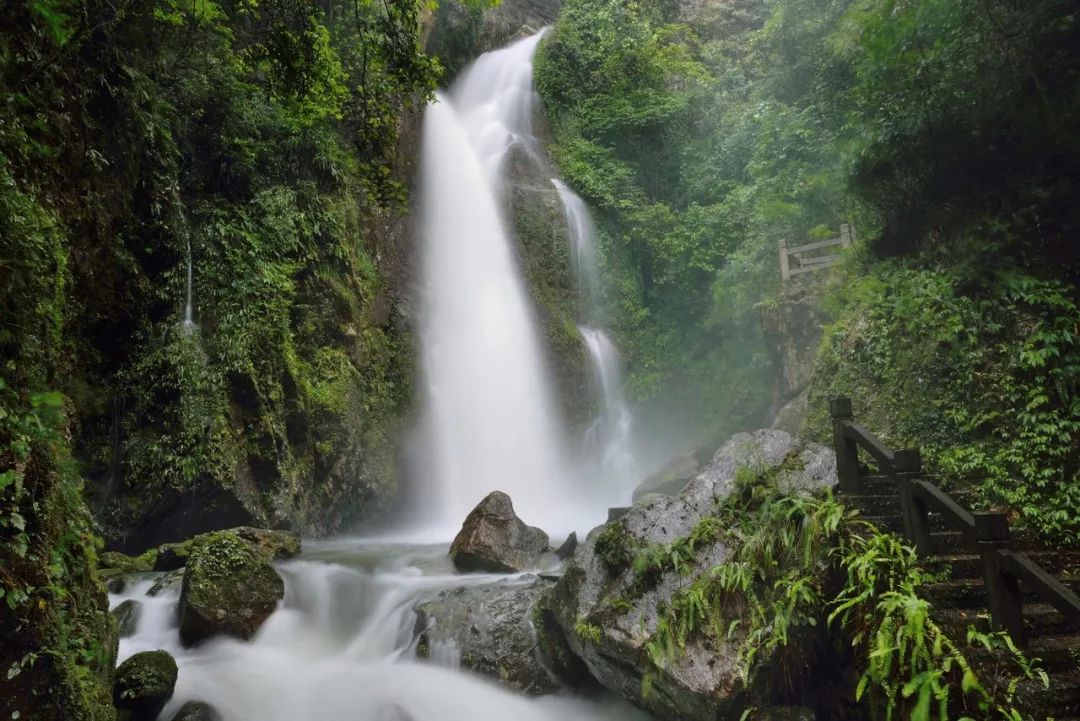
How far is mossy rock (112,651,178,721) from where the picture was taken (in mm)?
A: 5645

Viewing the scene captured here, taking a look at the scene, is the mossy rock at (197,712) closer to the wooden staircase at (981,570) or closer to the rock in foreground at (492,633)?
the rock in foreground at (492,633)

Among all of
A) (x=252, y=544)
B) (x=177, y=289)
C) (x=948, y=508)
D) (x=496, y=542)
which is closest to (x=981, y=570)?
(x=948, y=508)

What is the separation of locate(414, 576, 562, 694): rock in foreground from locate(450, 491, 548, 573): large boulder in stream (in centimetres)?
124

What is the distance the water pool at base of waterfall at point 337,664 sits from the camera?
20.7 feet

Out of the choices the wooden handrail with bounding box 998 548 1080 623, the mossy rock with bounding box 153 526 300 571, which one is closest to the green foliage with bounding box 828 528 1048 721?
the wooden handrail with bounding box 998 548 1080 623

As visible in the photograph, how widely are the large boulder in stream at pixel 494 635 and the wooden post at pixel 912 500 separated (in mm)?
3546

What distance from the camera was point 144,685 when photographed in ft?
18.9

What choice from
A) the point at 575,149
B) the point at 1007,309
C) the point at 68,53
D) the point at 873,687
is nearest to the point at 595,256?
the point at 575,149

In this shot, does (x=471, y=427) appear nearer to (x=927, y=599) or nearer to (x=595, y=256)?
(x=595, y=256)

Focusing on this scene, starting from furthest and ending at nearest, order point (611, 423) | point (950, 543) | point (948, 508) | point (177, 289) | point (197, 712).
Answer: point (611, 423) → point (177, 289) → point (197, 712) → point (950, 543) → point (948, 508)

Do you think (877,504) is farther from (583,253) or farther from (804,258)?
(583,253)

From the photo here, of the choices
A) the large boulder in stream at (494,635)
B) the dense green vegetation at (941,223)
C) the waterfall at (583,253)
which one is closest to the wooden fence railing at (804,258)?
the dense green vegetation at (941,223)

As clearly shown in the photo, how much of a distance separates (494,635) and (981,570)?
468cm

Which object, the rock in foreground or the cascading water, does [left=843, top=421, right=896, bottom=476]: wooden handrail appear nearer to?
the rock in foreground
